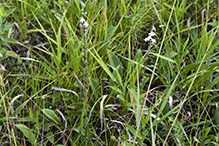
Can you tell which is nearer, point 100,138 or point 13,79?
point 100,138

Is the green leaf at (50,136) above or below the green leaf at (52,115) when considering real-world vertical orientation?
below

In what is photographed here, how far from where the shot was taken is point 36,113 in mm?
1113

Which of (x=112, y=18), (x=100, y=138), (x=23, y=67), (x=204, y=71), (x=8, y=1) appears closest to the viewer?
(x=100, y=138)

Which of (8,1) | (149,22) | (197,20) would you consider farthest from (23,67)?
(197,20)

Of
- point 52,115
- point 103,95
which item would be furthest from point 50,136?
point 103,95

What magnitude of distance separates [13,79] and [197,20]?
4.78ft

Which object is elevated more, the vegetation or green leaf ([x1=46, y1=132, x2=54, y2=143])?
the vegetation

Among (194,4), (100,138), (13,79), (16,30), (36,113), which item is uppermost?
(194,4)

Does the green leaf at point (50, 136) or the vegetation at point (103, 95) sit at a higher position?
the vegetation at point (103, 95)

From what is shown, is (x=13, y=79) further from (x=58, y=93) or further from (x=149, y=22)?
(x=149, y=22)

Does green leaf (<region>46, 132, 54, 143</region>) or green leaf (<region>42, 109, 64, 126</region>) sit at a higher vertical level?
green leaf (<region>42, 109, 64, 126</region>)

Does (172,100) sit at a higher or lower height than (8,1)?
lower

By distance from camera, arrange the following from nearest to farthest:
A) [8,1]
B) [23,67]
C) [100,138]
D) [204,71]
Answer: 1. [100,138]
2. [204,71]
3. [23,67]
4. [8,1]

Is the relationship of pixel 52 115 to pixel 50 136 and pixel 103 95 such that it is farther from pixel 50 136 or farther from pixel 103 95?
pixel 103 95
